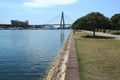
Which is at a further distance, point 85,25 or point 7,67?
point 85,25

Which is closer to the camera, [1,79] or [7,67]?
[1,79]

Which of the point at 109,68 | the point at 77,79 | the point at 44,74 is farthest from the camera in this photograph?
the point at 44,74

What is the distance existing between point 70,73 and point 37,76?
3.79 m

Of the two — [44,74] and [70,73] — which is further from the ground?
[70,73]

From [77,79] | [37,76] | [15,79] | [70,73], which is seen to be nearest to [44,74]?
[37,76]

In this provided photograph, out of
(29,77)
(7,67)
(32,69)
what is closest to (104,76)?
(29,77)

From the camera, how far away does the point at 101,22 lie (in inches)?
2031

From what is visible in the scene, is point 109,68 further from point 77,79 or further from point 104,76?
point 77,79

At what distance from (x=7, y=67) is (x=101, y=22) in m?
36.5

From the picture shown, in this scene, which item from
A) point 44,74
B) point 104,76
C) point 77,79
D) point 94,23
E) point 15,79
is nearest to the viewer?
point 77,79

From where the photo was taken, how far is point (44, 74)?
596 inches

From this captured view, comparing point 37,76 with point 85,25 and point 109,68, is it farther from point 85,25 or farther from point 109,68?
point 85,25

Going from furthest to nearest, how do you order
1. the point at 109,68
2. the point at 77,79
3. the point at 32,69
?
1. the point at 32,69
2. the point at 109,68
3. the point at 77,79

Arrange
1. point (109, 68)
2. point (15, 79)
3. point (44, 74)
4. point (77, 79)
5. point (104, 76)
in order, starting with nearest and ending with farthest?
1. point (77, 79)
2. point (104, 76)
3. point (109, 68)
4. point (15, 79)
5. point (44, 74)
